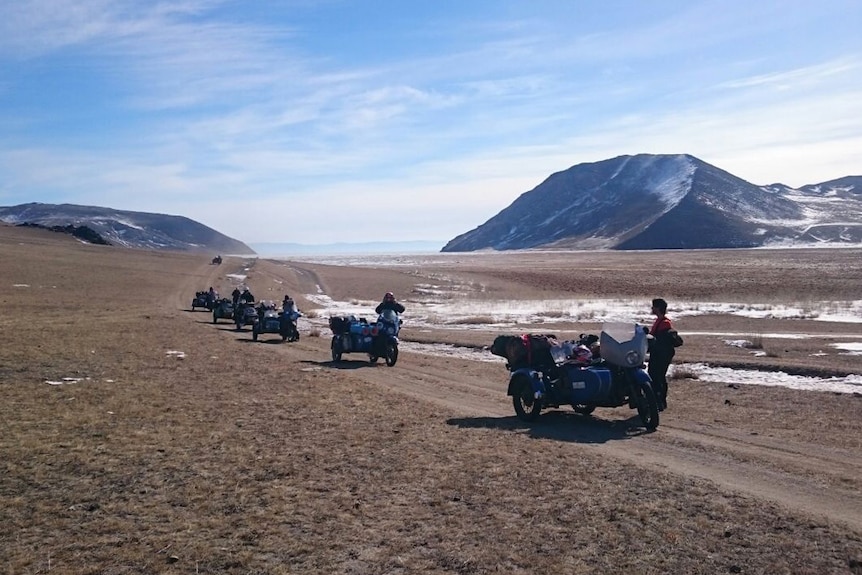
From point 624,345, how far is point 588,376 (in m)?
0.80

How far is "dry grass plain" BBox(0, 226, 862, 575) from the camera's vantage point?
22.5 ft

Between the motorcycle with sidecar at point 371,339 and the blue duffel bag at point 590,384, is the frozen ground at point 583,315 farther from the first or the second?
the blue duffel bag at point 590,384

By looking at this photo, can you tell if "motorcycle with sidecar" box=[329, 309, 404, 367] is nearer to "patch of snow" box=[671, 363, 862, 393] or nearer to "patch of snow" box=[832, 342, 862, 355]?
"patch of snow" box=[671, 363, 862, 393]

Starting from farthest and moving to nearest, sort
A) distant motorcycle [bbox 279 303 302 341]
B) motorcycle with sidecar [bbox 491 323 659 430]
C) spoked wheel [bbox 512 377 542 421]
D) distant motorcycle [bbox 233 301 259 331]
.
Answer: distant motorcycle [bbox 233 301 259 331]
distant motorcycle [bbox 279 303 302 341]
spoked wheel [bbox 512 377 542 421]
motorcycle with sidecar [bbox 491 323 659 430]

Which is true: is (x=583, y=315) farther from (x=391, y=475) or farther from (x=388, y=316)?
(x=391, y=475)

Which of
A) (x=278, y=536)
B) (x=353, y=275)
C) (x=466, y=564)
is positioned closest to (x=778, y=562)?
(x=466, y=564)

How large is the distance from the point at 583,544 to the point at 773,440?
6.12 metres

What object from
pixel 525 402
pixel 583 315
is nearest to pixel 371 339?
pixel 525 402

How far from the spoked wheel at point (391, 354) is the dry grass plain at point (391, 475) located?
7.91 feet

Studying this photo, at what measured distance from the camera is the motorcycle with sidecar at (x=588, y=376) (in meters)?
12.7

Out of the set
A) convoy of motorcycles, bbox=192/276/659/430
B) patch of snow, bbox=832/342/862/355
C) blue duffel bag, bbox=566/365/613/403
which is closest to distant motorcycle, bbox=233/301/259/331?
convoy of motorcycles, bbox=192/276/659/430

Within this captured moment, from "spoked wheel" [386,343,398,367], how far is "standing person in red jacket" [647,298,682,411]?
1002 centimetres

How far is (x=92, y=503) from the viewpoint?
26.4ft

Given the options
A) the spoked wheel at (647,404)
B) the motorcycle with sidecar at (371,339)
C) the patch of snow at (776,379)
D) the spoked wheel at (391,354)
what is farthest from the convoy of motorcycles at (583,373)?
the motorcycle with sidecar at (371,339)
